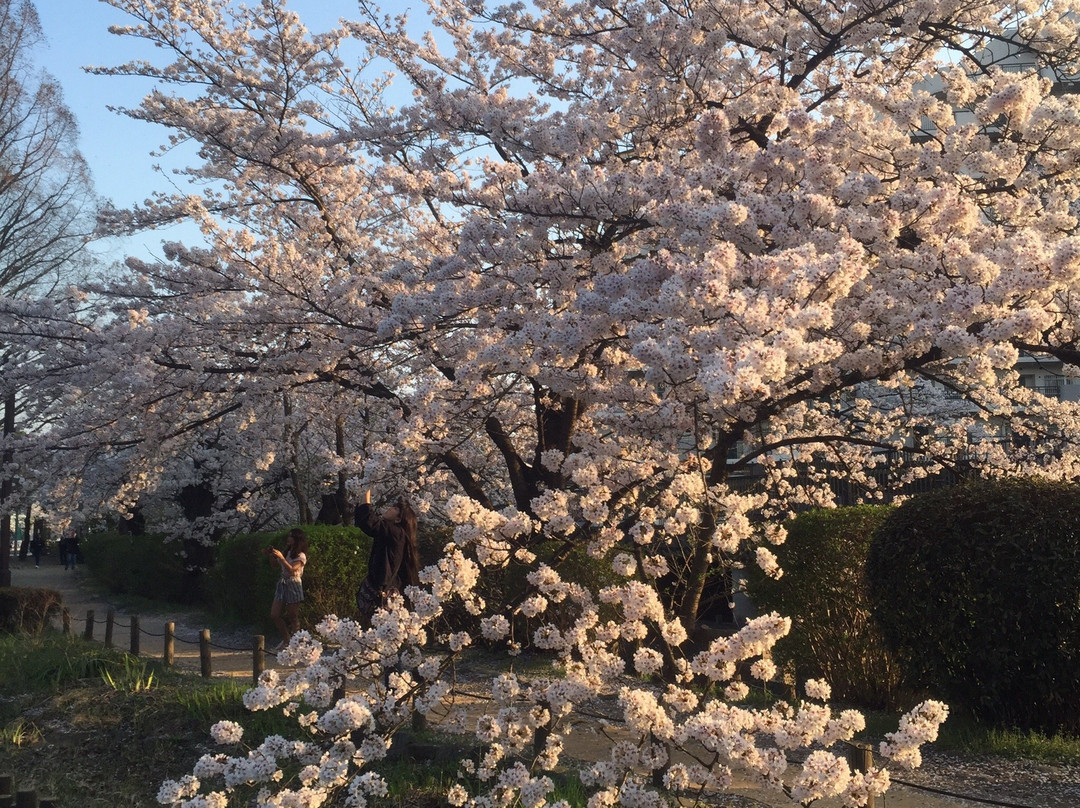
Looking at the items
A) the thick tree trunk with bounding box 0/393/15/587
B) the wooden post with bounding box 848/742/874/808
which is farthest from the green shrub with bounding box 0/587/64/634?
the wooden post with bounding box 848/742/874/808

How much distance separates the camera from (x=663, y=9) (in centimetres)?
749

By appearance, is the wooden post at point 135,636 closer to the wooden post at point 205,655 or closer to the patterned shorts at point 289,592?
the wooden post at point 205,655

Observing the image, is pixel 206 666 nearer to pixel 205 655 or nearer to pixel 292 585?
pixel 205 655

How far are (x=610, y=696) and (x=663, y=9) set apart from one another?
18.3 ft

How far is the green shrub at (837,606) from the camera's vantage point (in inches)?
323

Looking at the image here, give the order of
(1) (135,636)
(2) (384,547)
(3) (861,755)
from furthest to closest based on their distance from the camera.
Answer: (1) (135,636) → (2) (384,547) → (3) (861,755)

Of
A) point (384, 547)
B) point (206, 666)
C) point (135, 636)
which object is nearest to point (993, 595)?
point (384, 547)

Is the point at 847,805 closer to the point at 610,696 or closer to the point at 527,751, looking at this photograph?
the point at 527,751

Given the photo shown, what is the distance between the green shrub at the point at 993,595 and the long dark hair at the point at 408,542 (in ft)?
11.1

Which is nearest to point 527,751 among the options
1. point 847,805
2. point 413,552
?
point 413,552

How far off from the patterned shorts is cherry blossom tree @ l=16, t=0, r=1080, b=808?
2.02m

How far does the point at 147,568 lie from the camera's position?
2119 cm

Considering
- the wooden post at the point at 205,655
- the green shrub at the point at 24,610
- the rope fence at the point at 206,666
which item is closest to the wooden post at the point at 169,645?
the rope fence at the point at 206,666

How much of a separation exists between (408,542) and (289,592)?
12.8 ft
